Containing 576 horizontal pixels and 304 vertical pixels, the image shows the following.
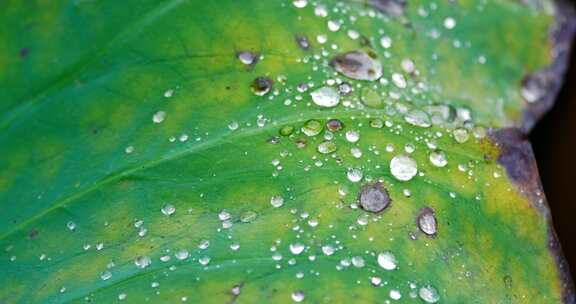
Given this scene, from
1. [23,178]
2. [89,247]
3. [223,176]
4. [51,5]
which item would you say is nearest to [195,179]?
[223,176]

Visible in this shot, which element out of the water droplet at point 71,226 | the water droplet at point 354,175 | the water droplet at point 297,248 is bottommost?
the water droplet at point 71,226

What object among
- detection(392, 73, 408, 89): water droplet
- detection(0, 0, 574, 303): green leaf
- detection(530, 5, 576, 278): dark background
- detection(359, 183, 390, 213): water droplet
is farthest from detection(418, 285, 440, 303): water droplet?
detection(530, 5, 576, 278): dark background

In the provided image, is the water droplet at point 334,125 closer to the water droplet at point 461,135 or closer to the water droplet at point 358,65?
the water droplet at point 358,65

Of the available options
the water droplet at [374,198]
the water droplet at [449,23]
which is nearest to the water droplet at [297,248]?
the water droplet at [374,198]

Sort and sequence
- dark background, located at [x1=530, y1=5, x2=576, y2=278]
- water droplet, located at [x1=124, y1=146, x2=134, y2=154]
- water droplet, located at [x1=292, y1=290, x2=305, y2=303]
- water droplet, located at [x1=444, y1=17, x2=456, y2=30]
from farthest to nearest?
dark background, located at [x1=530, y1=5, x2=576, y2=278]
water droplet, located at [x1=444, y1=17, x2=456, y2=30]
water droplet, located at [x1=124, y1=146, x2=134, y2=154]
water droplet, located at [x1=292, y1=290, x2=305, y2=303]

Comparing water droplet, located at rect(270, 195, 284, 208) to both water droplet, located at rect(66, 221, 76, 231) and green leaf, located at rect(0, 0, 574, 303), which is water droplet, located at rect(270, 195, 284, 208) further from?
water droplet, located at rect(66, 221, 76, 231)

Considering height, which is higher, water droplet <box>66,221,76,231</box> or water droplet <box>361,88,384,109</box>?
water droplet <box>361,88,384,109</box>

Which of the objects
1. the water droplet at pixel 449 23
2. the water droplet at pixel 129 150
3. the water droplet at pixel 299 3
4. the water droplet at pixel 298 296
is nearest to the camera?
the water droplet at pixel 298 296

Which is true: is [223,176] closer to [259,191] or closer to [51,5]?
[259,191]
